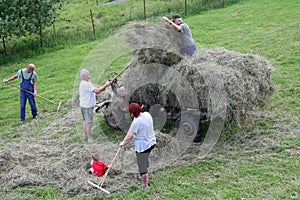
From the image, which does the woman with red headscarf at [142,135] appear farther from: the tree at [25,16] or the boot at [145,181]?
the tree at [25,16]

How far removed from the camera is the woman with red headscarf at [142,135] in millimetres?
6727

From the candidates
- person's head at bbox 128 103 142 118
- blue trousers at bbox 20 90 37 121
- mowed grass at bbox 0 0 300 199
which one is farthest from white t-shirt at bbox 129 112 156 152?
blue trousers at bbox 20 90 37 121

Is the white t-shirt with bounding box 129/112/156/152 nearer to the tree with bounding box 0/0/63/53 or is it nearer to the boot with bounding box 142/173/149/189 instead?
the boot with bounding box 142/173/149/189

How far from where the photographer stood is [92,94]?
29.0 ft

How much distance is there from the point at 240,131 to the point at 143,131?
2.93 metres

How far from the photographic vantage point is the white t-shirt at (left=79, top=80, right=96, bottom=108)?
28.7 ft

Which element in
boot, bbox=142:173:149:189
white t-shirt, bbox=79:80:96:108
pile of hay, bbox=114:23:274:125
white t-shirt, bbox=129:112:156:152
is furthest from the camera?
white t-shirt, bbox=79:80:96:108

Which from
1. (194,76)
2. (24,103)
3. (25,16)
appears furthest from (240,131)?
(25,16)

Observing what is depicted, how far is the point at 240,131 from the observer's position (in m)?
8.76

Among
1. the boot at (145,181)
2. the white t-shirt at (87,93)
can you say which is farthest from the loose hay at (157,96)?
the white t-shirt at (87,93)

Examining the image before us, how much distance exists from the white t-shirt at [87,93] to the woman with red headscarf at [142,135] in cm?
225

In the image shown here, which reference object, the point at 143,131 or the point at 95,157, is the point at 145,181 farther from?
the point at 95,157

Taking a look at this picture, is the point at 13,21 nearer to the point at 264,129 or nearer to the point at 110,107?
the point at 110,107

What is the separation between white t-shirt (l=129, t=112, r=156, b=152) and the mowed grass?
2.58 ft
